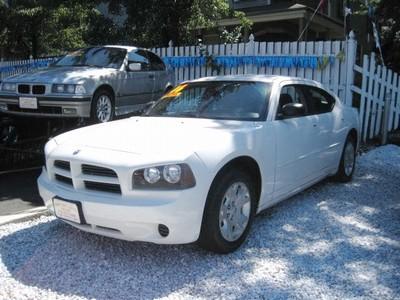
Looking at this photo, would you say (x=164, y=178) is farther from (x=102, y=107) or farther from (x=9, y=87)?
(x=9, y=87)

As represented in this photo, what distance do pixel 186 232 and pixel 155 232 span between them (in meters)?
0.23

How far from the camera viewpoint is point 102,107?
849 centimetres

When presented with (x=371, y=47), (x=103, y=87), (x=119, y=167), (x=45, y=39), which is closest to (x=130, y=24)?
(x=103, y=87)

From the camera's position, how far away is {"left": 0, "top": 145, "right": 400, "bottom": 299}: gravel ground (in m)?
3.60

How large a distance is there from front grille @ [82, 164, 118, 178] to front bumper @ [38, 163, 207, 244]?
150 millimetres

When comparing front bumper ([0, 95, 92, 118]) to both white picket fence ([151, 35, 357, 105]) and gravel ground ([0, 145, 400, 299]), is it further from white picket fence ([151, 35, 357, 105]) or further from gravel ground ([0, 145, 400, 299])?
white picket fence ([151, 35, 357, 105])

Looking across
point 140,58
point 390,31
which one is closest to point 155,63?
point 140,58

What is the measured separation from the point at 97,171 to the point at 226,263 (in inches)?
50.2

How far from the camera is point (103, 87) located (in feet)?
27.8

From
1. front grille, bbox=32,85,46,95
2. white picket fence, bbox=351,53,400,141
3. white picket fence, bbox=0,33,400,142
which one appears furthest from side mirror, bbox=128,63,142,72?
white picket fence, bbox=351,53,400,141

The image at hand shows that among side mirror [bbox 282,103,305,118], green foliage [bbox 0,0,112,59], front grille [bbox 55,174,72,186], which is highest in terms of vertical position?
green foliage [bbox 0,0,112,59]

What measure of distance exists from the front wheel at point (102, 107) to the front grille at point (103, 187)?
438 cm

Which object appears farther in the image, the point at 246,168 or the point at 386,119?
the point at 386,119

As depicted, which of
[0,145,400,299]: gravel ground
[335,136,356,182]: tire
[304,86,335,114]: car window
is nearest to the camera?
[0,145,400,299]: gravel ground
